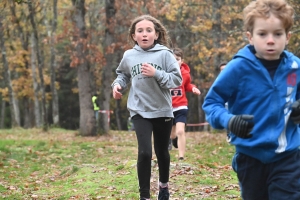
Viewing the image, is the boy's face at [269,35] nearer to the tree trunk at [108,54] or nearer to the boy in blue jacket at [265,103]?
the boy in blue jacket at [265,103]

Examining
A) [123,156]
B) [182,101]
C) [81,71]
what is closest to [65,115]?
[81,71]

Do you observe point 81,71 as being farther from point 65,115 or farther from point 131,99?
point 65,115

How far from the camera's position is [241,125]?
3760mm

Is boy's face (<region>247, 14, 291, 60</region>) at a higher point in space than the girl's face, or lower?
lower

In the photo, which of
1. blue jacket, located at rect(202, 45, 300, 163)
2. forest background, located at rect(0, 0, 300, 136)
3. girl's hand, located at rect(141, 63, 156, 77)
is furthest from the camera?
forest background, located at rect(0, 0, 300, 136)

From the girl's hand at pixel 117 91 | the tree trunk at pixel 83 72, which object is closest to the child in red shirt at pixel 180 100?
the girl's hand at pixel 117 91

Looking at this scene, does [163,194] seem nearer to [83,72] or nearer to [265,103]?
[265,103]

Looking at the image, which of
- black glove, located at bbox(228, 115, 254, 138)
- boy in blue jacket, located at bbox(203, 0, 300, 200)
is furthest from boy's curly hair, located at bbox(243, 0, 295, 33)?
black glove, located at bbox(228, 115, 254, 138)

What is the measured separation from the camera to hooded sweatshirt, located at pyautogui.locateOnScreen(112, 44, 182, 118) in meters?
6.41

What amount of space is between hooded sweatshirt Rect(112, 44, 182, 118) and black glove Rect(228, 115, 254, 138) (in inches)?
100

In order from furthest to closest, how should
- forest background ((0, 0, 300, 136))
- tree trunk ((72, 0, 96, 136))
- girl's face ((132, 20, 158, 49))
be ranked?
1. forest background ((0, 0, 300, 136))
2. tree trunk ((72, 0, 96, 136))
3. girl's face ((132, 20, 158, 49))

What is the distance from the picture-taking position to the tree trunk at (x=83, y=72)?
21938 mm

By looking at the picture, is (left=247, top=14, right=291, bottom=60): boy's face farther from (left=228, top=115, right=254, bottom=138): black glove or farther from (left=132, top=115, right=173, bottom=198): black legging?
(left=132, top=115, right=173, bottom=198): black legging

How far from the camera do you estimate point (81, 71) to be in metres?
22.3
